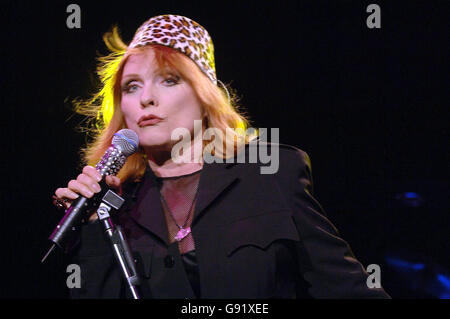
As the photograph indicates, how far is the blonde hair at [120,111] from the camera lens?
189 cm

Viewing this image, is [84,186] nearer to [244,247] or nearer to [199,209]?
[199,209]

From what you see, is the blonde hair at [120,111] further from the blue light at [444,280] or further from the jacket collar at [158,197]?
the blue light at [444,280]

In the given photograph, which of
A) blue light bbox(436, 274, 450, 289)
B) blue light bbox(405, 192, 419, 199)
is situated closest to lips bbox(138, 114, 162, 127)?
blue light bbox(405, 192, 419, 199)

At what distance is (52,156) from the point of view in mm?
2508

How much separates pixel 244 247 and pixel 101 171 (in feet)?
2.16

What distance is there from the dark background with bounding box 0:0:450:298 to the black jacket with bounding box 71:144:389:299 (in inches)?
28.0

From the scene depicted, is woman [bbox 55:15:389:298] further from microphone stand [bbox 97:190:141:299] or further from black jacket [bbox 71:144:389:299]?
microphone stand [bbox 97:190:141:299]

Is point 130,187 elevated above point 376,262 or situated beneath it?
elevated above

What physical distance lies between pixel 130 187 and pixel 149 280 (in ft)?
1.85

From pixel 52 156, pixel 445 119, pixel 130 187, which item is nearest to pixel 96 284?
pixel 130 187

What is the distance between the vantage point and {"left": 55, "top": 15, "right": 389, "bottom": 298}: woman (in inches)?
64.0

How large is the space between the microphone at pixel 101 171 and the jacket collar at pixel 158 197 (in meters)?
0.41

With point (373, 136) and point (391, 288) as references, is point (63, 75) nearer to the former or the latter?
point (373, 136)

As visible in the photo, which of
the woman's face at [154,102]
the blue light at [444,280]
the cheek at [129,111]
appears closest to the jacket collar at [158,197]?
the woman's face at [154,102]
